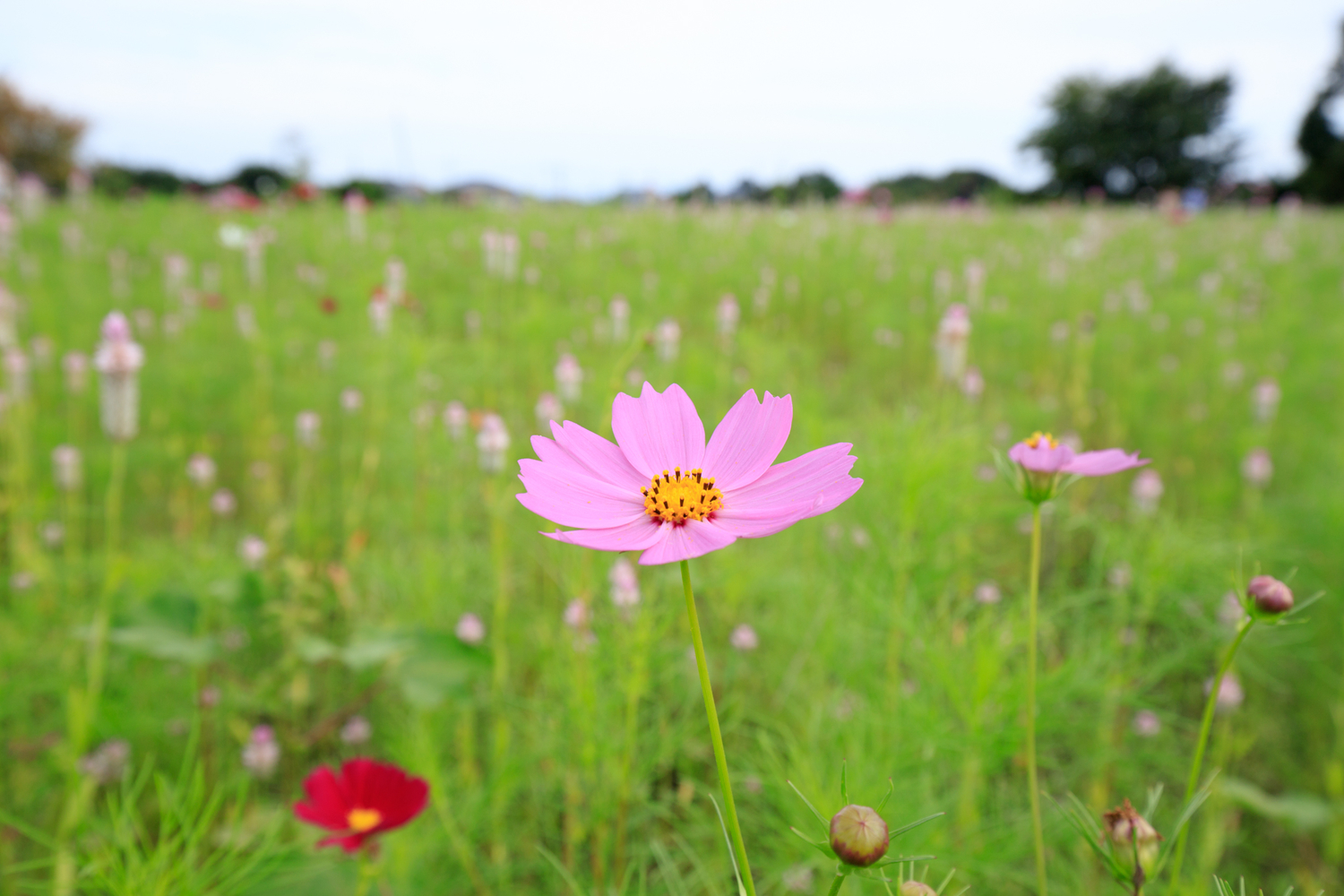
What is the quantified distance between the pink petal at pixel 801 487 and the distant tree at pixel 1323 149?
75.9ft

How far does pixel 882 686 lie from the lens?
107cm

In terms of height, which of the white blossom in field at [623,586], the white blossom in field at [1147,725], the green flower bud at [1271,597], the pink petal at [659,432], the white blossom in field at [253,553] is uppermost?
the pink petal at [659,432]

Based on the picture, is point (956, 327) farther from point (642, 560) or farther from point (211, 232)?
point (211, 232)

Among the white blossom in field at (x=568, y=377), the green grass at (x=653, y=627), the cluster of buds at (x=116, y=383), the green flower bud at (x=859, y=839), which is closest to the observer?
the green flower bud at (x=859, y=839)

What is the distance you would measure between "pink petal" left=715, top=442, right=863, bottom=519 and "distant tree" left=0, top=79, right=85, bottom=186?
14.5 metres

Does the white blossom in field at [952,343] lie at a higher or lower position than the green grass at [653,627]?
higher

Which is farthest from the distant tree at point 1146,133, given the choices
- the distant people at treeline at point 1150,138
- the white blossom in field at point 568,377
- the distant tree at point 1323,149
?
the white blossom in field at point 568,377

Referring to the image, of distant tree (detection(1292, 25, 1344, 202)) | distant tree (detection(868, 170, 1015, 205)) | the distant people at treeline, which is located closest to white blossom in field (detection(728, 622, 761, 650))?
distant tree (detection(868, 170, 1015, 205))

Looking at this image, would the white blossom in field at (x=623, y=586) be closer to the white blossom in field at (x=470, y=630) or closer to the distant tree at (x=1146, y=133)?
the white blossom in field at (x=470, y=630)

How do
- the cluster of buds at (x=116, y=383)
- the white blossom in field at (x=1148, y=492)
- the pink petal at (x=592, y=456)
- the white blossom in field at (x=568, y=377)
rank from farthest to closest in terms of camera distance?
the white blossom in field at (x=568, y=377)
the white blossom in field at (x=1148, y=492)
the cluster of buds at (x=116, y=383)
the pink petal at (x=592, y=456)

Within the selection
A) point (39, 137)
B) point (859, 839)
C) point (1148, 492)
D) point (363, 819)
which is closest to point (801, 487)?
point (859, 839)

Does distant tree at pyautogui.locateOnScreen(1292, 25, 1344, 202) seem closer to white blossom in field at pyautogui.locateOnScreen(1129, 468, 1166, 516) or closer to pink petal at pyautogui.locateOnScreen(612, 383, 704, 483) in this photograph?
white blossom in field at pyautogui.locateOnScreen(1129, 468, 1166, 516)

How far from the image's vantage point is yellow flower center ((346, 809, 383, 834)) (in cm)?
66

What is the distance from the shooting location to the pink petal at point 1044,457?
1.59 ft
